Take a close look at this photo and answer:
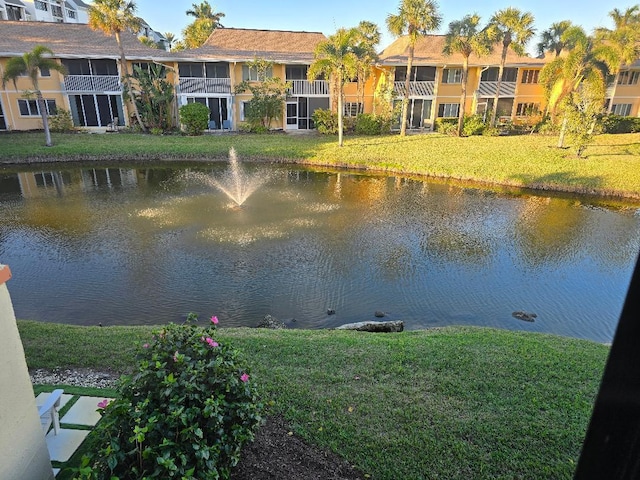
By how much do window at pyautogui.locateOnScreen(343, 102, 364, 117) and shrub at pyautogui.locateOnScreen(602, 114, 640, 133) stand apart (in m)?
16.2

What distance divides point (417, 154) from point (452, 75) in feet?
38.2

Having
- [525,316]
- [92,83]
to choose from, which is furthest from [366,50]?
[525,316]

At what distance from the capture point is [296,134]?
27938mm

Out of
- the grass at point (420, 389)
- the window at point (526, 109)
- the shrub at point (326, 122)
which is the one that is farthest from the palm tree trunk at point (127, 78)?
the window at point (526, 109)

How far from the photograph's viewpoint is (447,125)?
93.5 feet

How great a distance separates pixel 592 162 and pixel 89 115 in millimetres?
28745

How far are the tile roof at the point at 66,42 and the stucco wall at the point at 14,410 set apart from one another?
90.6 feet

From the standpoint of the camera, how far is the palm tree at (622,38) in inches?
910

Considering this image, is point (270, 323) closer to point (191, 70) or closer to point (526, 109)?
point (191, 70)

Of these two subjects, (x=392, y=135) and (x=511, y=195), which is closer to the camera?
(x=511, y=195)

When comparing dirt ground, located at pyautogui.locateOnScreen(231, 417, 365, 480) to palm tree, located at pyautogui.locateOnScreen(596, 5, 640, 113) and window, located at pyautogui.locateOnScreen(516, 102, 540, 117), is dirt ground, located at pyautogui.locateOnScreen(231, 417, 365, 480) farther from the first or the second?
window, located at pyautogui.locateOnScreen(516, 102, 540, 117)

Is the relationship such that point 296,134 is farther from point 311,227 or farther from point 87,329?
point 87,329

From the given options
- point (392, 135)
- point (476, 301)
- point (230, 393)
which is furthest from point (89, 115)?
point (230, 393)

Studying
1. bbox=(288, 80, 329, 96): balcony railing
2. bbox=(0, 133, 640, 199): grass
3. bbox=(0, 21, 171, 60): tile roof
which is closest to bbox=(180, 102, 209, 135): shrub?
bbox=(0, 133, 640, 199): grass
